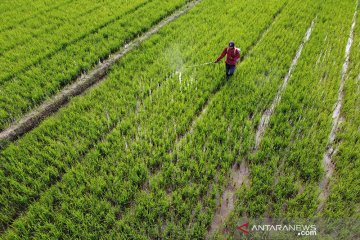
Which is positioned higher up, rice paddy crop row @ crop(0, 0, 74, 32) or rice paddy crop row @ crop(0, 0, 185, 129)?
rice paddy crop row @ crop(0, 0, 74, 32)

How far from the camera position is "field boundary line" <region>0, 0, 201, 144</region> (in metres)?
3.97

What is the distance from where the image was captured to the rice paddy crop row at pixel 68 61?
173 inches

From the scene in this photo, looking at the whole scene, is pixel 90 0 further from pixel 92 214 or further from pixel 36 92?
pixel 92 214

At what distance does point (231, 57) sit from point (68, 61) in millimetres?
3433

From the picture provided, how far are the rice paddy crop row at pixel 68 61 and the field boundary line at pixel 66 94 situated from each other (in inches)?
5.1

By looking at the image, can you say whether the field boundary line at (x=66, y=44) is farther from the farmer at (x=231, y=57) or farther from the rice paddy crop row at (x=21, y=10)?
the farmer at (x=231, y=57)

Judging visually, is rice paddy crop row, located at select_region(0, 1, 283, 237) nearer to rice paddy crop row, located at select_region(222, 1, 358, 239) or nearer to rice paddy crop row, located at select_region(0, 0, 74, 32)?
rice paddy crop row, located at select_region(222, 1, 358, 239)

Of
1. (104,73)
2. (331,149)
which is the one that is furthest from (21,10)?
(331,149)

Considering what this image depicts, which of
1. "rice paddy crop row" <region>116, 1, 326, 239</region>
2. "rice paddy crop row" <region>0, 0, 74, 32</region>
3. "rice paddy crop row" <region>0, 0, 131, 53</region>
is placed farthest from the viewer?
"rice paddy crop row" <region>0, 0, 74, 32</region>

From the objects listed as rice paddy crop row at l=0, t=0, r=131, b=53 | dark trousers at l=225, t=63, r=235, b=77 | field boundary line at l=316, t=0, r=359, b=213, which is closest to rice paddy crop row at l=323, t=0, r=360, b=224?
field boundary line at l=316, t=0, r=359, b=213

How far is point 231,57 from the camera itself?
4.59m

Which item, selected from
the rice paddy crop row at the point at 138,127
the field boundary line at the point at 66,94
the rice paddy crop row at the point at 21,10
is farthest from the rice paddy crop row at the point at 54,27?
the rice paddy crop row at the point at 138,127

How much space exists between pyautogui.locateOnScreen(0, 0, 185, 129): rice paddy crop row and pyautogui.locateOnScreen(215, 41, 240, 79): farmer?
2.75m

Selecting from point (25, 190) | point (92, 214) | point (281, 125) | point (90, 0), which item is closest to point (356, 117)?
point (281, 125)
